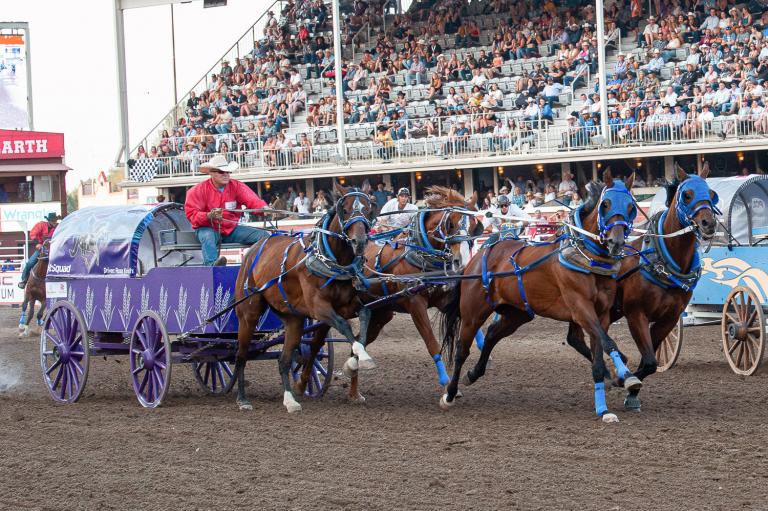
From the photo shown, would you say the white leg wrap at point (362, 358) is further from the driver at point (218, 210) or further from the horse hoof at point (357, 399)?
the driver at point (218, 210)

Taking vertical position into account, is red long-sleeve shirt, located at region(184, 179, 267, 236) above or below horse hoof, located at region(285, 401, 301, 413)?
above

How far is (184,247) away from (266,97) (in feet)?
69.5

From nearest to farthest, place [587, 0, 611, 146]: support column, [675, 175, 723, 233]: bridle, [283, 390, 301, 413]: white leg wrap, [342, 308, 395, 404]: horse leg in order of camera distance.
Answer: [675, 175, 723, 233]: bridle
[283, 390, 301, 413]: white leg wrap
[342, 308, 395, 404]: horse leg
[587, 0, 611, 146]: support column

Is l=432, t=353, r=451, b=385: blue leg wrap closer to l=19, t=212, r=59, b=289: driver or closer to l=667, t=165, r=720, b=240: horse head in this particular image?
l=667, t=165, r=720, b=240: horse head

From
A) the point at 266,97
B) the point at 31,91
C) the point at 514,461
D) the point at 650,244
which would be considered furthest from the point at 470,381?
the point at 31,91

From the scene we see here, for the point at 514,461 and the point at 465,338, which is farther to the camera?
the point at 465,338

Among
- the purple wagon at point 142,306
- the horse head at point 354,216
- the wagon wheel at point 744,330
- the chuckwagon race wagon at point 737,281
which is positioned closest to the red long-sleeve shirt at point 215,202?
the purple wagon at point 142,306

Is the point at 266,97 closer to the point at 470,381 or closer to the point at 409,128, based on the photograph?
the point at 409,128

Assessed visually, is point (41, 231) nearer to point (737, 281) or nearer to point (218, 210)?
point (218, 210)

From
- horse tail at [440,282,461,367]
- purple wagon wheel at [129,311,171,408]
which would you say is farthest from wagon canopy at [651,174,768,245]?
purple wagon wheel at [129,311,171,408]

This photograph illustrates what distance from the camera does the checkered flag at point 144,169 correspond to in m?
30.3

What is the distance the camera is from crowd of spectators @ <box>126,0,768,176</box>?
76.7ft

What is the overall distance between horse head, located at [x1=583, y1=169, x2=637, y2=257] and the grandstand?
14457 mm

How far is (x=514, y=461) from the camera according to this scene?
23.4 ft
